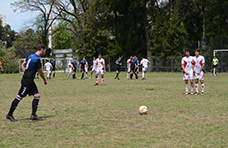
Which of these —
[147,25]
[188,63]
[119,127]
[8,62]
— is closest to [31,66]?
[119,127]

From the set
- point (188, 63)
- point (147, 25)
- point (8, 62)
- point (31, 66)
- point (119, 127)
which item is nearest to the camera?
point (119, 127)

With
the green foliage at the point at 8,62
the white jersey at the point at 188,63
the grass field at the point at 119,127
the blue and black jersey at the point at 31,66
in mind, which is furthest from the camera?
the green foliage at the point at 8,62

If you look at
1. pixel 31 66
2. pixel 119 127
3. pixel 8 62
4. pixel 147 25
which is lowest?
pixel 119 127

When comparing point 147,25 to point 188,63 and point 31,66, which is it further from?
point 31,66

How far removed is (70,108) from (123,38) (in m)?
39.8

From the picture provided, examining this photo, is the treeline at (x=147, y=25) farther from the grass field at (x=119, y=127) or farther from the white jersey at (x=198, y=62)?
the grass field at (x=119, y=127)

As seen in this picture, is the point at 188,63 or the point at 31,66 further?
the point at 188,63

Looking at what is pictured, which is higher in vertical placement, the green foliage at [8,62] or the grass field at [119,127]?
the green foliage at [8,62]

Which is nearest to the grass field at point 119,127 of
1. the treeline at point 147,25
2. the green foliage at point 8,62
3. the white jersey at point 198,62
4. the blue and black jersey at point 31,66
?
the blue and black jersey at point 31,66

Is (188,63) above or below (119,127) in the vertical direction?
above

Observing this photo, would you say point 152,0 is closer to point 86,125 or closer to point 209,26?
point 209,26

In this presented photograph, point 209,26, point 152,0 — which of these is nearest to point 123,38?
point 152,0

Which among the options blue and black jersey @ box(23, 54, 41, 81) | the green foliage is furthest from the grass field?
the green foliage

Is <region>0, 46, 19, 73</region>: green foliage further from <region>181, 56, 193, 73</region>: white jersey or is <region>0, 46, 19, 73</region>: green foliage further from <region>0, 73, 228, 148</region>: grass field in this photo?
<region>0, 73, 228, 148</region>: grass field
